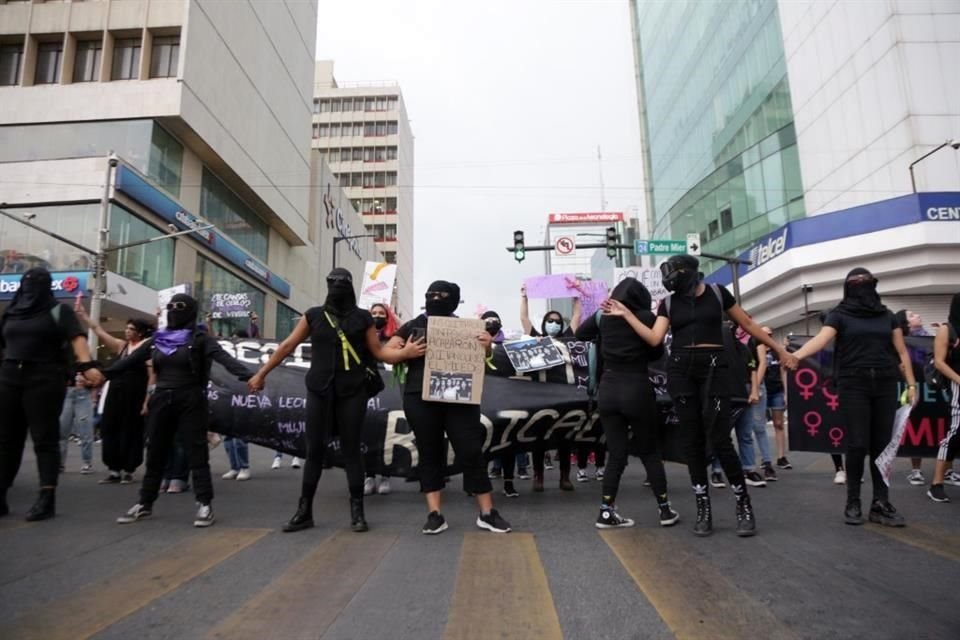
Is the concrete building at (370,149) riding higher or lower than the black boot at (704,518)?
higher

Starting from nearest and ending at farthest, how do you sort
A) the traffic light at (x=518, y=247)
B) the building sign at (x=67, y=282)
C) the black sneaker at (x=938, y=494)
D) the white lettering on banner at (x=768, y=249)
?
the black sneaker at (x=938, y=494) → the traffic light at (x=518, y=247) → the building sign at (x=67, y=282) → the white lettering on banner at (x=768, y=249)

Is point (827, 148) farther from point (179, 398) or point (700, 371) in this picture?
point (179, 398)

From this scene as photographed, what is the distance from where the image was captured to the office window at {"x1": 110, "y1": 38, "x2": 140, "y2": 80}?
27.8 meters

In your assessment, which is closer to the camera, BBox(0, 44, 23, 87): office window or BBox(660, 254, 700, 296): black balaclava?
→ BBox(660, 254, 700, 296): black balaclava

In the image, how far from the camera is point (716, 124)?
127ft

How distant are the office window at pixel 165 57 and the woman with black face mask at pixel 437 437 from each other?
1122 inches

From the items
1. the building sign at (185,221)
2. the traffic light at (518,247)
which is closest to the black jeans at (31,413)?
the traffic light at (518,247)

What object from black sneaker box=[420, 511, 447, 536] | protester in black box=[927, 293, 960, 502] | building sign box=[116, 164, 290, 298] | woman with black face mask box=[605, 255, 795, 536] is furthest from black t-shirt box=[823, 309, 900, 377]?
building sign box=[116, 164, 290, 298]

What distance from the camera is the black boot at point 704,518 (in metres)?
4.15

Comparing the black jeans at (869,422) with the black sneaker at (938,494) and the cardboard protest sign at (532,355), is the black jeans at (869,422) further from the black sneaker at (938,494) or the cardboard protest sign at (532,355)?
the cardboard protest sign at (532,355)

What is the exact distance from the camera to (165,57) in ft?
91.1

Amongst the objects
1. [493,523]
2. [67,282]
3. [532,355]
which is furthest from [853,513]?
[67,282]

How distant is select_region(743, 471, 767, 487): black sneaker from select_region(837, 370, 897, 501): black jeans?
1.94 m

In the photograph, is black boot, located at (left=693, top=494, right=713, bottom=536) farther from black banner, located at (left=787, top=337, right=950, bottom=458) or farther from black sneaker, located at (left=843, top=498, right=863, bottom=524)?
black banner, located at (left=787, top=337, right=950, bottom=458)
